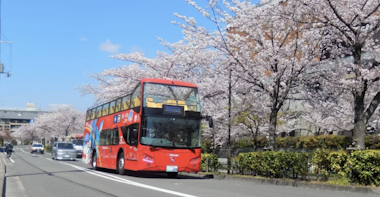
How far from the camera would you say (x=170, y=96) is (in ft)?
53.5

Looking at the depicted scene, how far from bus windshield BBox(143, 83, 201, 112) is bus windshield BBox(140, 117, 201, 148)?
0.61 m

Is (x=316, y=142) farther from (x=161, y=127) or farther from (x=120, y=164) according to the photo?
(x=161, y=127)

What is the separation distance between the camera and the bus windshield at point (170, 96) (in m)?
15.9

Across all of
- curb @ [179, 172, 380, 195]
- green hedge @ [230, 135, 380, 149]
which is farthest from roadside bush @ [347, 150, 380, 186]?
green hedge @ [230, 135, 380, 149]

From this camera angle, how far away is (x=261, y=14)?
16.2 metres

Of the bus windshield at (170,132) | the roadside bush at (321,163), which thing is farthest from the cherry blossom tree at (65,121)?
the roadside bush at (321,163)

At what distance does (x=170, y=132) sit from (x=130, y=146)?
6.36 ft

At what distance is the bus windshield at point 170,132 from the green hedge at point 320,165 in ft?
9.12

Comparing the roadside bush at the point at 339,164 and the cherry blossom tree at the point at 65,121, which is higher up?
the cherry blossom tree at the point at 65,121

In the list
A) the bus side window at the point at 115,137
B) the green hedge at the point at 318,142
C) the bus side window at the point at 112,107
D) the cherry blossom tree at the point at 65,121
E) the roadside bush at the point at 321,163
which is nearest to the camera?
the roadside bush at the point at 321,163

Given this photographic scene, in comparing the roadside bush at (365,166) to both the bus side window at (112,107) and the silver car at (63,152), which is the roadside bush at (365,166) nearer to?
the bus side window at (112,107)

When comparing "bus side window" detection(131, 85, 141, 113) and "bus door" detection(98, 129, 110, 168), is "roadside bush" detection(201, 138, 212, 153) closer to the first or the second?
"bus door" detection(98, 129, 110, 168)

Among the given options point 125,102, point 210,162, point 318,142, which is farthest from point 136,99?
point 318,142

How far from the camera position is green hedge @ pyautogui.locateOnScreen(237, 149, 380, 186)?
37.7 feet
